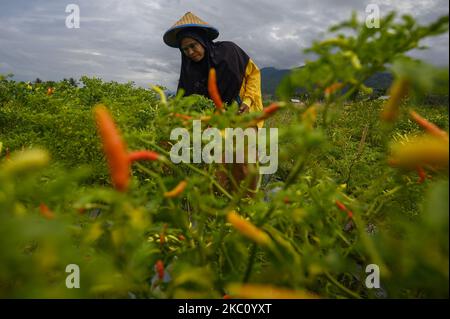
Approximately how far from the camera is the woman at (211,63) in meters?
3.01

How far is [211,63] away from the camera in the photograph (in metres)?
3.11

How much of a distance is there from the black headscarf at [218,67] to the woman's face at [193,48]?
33 mm

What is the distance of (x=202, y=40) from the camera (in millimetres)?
3051

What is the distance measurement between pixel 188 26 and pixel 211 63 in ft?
1.18

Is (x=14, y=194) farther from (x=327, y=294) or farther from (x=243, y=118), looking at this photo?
(x=327, y=294)

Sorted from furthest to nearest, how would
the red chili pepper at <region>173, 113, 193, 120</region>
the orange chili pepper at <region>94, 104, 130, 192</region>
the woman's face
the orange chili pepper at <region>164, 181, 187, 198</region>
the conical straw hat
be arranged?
the woman's face
the conical straw hat
the red chili pepper at <region>173, 113, 193, 120</region>
the orange chili pepper at <region>164, 181, 187, 198</region>
the orange chili pepper at <region>94, 104, 130, 192</region>

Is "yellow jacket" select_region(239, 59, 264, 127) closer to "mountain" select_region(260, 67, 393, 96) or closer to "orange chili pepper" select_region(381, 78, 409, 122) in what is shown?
"mountain" select_region(260, 67, 393, 96)

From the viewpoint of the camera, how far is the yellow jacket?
3.07m

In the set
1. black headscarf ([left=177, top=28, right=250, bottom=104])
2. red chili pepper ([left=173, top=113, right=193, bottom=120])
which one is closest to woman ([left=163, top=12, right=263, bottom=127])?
black headscarf ([left=177, top=28, right=250, bottom=104])

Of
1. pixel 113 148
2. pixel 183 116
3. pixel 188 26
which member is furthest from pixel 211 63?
pixel 113 148

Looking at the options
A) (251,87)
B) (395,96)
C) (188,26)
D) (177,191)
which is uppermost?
(188,26)

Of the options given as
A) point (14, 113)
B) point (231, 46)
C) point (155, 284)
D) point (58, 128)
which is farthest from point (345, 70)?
point (231, 46)

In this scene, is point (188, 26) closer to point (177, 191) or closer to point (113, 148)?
point (177, 191)

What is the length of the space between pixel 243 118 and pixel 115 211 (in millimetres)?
328
